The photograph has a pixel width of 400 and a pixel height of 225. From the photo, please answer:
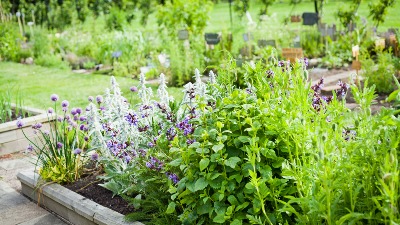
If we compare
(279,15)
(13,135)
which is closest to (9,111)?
(13,135)

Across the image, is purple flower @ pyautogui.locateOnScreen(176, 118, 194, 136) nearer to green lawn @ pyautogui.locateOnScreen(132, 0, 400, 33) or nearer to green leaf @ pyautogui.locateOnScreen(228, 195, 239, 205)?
green leaf @ pyautogui.locateOnScreen(228, 195, 239, 205)

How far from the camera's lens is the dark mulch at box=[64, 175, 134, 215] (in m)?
3.62

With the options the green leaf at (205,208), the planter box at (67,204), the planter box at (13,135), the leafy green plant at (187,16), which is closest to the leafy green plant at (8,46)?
the leafy green plant at (187,16)

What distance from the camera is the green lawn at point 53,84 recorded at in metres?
7.71

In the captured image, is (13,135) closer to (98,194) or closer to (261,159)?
(98,194)

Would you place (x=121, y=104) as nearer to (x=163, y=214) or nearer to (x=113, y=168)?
(x=113, y=168)

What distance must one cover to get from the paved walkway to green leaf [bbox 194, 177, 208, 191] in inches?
59.3

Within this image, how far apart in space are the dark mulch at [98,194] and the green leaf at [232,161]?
104 centimetres

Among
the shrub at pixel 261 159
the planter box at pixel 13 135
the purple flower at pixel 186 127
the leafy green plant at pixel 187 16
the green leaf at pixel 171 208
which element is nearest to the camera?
the shrub at pixel 261 159

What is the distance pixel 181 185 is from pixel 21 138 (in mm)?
3219

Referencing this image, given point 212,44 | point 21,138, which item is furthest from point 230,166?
point 212,44

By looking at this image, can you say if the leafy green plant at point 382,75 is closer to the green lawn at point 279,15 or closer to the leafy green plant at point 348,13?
the leafy green plant at point 348,13

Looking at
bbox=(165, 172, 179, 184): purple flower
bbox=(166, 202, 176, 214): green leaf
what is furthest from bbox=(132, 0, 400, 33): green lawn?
bbox=(166, 202, 176, 214): green leaf

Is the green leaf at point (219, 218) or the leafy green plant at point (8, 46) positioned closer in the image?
the green leaf at point (219, 218)
